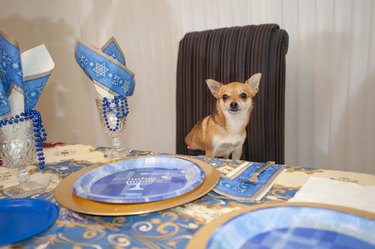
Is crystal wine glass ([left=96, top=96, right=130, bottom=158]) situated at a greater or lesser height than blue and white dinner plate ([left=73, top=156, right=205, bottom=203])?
greater

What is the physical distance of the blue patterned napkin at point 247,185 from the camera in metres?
0.60

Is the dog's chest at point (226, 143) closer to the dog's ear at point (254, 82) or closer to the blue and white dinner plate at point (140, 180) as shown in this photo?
the dog's ear at point (254, 82)

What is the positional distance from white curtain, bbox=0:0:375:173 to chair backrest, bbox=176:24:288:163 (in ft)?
1.25

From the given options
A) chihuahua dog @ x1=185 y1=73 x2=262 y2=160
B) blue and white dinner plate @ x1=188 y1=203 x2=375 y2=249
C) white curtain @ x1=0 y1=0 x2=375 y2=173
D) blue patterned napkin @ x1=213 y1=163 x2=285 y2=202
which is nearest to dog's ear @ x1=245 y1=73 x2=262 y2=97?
chihuahua dog @ x1=185 y1=73 x2=262 y2=160

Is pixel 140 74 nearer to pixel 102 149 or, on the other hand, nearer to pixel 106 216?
pixel 102 149

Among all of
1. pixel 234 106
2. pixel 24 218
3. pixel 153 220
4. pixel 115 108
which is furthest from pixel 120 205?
pixel 234 106

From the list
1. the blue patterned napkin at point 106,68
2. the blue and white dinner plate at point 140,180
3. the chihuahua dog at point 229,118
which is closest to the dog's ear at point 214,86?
the chihuahua dog at point 229,118

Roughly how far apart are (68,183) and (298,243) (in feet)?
1.66

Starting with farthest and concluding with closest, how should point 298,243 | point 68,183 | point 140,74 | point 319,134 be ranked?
1. point 140,74
2. point 319,134
3. point 68,183
4. point 298,243

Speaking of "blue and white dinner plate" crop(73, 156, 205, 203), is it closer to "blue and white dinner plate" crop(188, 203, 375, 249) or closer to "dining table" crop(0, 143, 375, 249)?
"dining table" crop(0, 143, 375, 249)

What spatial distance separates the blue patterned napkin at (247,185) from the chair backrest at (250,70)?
0.39 metres

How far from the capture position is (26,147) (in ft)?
2.41

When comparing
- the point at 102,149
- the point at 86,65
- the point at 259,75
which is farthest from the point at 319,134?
the point at 86,65

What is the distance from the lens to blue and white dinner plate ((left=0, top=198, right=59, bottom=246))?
51 cm
